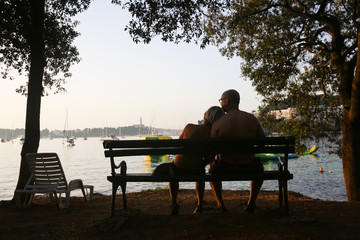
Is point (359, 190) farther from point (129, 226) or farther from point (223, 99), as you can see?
point (129, 226)

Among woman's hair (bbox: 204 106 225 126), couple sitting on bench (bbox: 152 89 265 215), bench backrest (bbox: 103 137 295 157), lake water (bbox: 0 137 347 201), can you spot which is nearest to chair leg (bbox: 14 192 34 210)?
bench backrest (bbox: 103 137 295 157)

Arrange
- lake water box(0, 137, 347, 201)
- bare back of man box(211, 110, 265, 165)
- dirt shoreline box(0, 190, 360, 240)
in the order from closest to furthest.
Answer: dirt shoreline box(0, 190, 360, 240) < bare back of man box(211, 110, 265, 165) < lake water box(0, 137, 347, 201)

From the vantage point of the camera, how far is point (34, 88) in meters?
7.30

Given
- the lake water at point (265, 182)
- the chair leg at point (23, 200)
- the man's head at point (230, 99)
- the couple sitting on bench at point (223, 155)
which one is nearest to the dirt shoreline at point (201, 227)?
the couple sitting on bench at point (223, 155)

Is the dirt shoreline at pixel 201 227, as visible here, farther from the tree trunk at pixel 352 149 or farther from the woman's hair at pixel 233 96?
the tree trunk at pixel 352 149

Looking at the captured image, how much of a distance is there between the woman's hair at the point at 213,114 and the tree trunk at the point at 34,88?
15.0ft

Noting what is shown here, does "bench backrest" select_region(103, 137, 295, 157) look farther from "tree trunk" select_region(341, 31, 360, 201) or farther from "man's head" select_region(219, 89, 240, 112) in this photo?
"tree trunk" select_region(341, 31, 360, 201)

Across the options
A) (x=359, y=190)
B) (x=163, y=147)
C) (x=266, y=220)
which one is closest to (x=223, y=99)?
(x=163, y=147)

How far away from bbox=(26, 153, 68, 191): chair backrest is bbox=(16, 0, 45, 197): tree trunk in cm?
77

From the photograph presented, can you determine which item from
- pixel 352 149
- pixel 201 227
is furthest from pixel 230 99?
pixel 352 149

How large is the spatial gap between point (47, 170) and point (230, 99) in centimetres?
413

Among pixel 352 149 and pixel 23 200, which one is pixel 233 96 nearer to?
pixel 23 200

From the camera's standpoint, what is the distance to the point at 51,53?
396 inches

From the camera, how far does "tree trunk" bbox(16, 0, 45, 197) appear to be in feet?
23.5
